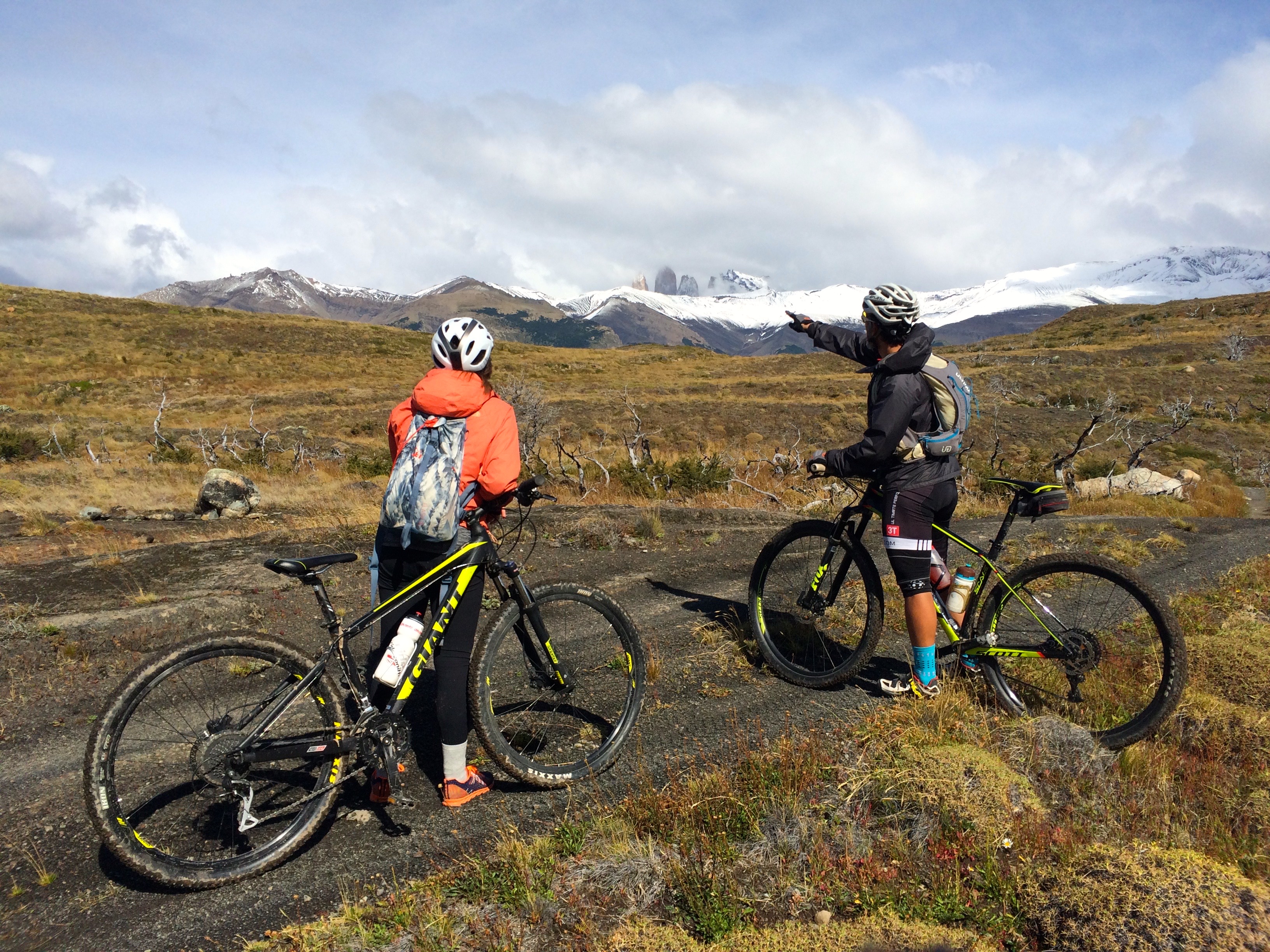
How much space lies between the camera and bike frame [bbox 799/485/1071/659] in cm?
431

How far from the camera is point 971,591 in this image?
4594 mm

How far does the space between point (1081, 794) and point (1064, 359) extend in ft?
222

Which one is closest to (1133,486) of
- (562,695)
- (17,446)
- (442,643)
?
(562,695)

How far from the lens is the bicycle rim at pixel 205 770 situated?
2.96 m

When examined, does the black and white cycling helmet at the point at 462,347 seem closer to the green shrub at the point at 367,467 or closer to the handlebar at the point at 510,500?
the handlebar at the point at 510,500

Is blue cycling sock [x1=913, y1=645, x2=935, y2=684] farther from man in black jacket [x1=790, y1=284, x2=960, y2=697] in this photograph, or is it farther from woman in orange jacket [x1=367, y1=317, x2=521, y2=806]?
woman in orange jacket [x1=367, y1=317, x2=521, y2=806]

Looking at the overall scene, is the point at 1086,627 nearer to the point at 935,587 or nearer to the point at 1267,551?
the point at 935,587

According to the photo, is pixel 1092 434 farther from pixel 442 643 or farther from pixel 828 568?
pixel 442 643

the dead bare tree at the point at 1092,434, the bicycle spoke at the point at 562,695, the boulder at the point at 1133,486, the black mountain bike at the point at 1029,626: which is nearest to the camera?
the bicycle spoke at the point at 562,695

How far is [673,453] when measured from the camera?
84.3 ft

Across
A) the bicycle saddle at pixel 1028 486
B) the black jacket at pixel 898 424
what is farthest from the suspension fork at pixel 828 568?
the bicycle saddle at pixel 1028 486

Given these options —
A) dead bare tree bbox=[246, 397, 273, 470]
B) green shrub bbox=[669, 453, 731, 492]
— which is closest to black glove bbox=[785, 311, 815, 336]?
green shrub bbox=[669, 453, 731, 492]

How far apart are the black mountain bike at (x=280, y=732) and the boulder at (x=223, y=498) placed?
11.5 metres

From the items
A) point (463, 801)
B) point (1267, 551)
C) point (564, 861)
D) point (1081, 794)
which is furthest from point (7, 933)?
point (1267, 551)
